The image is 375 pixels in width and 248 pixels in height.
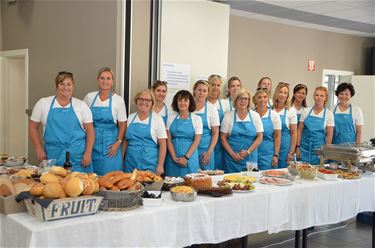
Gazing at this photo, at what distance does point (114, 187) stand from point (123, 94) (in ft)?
6.78

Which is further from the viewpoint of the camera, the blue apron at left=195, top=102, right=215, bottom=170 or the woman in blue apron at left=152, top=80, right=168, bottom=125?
the blue apron at left=195, top=102, right=215, bottom=170

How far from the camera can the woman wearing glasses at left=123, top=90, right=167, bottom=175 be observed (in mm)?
3488

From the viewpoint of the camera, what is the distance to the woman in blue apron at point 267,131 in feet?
13.7

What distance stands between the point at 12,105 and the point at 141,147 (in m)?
3.03

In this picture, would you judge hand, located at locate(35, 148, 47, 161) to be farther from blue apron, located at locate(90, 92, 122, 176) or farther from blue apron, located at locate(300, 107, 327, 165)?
blue apron, located at locate(300, 107, 327, 165)

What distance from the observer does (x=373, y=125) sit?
479cm

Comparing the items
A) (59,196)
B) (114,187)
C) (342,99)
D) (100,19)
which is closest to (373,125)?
(342,99)

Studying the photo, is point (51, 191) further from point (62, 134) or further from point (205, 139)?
point (205, 139)

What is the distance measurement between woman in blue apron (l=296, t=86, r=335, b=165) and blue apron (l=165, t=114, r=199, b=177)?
1.39m

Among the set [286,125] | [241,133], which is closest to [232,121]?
[241,133]

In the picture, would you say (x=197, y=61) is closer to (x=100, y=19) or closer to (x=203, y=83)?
(x=203, y=83)

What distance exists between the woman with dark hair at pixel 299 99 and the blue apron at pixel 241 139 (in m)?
0.85

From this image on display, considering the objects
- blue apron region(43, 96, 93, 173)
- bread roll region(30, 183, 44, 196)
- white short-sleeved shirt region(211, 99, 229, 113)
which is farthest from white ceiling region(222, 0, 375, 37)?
bread roll region(30, 183, 44, 196)

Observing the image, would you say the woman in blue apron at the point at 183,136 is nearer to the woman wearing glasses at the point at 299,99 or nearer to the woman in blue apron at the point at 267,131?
the woman in blue apron at the point at 267,131
